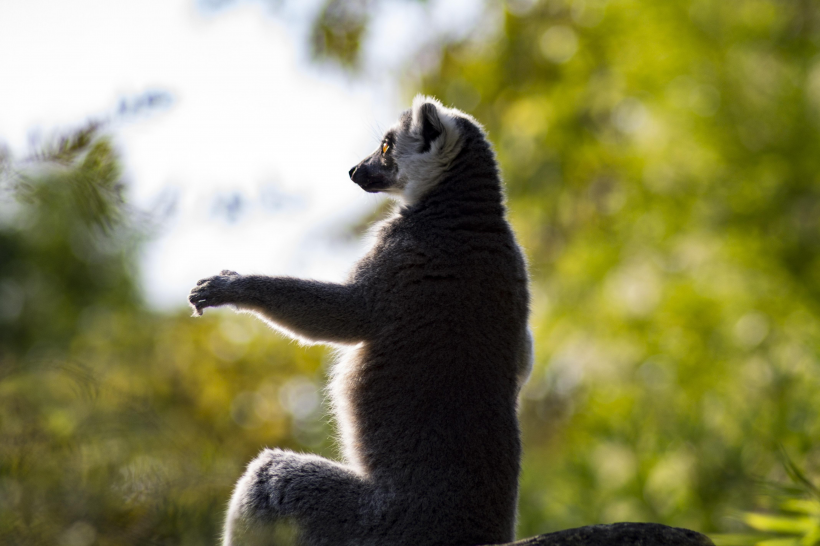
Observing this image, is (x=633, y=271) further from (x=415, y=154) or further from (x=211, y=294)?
(x=211, y=294)

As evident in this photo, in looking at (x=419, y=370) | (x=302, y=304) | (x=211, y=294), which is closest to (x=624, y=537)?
(x=419, y=370)

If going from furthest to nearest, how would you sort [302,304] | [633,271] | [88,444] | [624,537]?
[633,271]
[302,304]
[624,537]
[88,444]

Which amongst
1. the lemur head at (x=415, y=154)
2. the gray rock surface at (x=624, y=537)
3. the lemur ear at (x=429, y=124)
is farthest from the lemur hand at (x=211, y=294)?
the gray rock surface at (x=624, y=537)

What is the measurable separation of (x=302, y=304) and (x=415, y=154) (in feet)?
3.67

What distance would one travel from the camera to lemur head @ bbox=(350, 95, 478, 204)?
364 cm

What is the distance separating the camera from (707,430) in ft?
25.6

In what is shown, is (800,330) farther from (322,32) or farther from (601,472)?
(322,32)

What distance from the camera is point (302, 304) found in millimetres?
3137

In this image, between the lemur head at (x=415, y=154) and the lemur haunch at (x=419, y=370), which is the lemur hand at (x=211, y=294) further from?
the lemur head at (x=415, y=154)

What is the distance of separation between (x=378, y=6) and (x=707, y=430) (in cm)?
613

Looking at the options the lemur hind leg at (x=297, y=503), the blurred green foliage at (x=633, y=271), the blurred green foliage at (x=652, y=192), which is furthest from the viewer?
the blurred green foliage at (x=652, y=192)

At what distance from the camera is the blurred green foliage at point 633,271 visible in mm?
7602

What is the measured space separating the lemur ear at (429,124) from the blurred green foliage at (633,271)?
3.24 m

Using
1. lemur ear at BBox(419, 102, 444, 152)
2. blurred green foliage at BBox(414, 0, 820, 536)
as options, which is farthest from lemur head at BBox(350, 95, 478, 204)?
blurred green foliage at BBox(414, 0, 820, 536)
